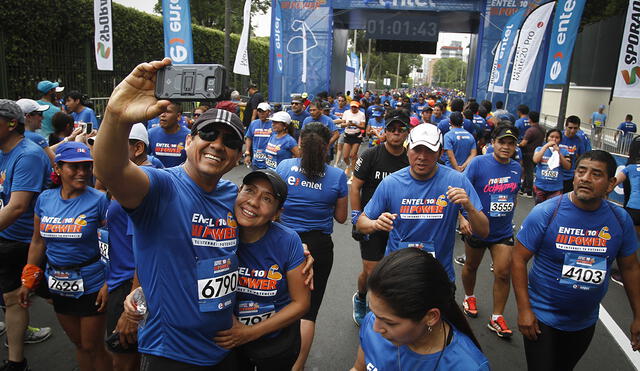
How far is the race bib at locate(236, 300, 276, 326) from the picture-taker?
8.12 feet

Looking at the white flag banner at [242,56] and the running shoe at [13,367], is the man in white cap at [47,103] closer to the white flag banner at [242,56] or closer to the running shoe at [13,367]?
the running shoe at [13,367]

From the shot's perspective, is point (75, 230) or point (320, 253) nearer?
point (75, 230)

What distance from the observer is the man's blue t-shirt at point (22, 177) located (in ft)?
11.8

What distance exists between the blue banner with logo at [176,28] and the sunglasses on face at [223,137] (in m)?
8.37

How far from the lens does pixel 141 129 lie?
386cm

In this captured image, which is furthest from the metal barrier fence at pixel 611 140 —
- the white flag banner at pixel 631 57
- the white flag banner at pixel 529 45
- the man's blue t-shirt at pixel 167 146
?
the man's blue t-shirt at pixel 167 146

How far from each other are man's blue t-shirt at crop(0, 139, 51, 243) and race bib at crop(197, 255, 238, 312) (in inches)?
95.3

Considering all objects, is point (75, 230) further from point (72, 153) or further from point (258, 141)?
point (258, 141)

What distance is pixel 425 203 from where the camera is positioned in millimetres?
3441

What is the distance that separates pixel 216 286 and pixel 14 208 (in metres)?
2.43

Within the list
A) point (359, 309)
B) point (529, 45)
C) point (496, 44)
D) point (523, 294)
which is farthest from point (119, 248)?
point (496, 44)

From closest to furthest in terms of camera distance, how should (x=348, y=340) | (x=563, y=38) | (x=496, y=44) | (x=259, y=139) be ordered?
(x=348, y=340) < (x=259, y=139) < (x=563, y=38) < (x=496, y=44)

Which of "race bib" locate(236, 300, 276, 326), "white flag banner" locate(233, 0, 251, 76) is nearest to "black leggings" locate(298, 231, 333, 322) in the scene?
"race bib" locate(236, 300, 276, 326)

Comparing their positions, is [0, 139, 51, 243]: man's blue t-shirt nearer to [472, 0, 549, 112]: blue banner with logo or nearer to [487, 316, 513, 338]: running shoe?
[487, 316, 513, 338]: running shoe
